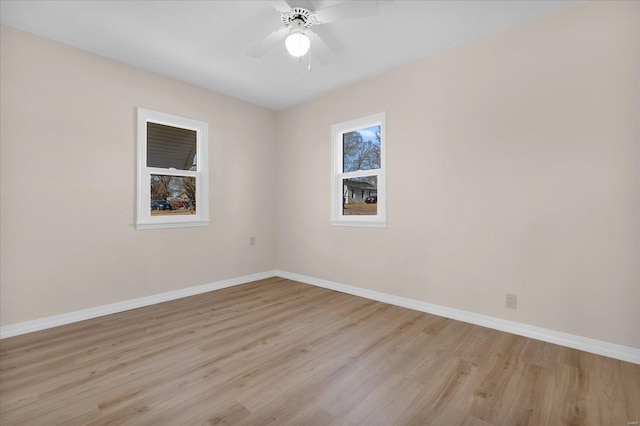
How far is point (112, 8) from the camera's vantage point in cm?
229

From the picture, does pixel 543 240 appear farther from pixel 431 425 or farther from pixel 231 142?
pixel 231 142

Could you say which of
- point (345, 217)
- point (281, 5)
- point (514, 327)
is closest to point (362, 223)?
point (345, 217)

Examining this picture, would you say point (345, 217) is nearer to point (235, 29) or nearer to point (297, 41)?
point (297, 41)

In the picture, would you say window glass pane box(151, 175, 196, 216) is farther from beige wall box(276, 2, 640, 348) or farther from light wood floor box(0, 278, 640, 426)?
beige wall box(276, 2, 640, 348)

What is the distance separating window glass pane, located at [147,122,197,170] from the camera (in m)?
3.40

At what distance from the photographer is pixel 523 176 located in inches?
98.1

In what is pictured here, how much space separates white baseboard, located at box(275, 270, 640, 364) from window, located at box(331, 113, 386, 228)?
86 cm

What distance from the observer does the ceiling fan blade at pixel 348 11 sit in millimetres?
1913

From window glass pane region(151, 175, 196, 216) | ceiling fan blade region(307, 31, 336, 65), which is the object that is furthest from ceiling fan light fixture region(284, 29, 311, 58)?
window glass pane region(151, 175, 196, 216)

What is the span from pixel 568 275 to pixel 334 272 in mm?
2452

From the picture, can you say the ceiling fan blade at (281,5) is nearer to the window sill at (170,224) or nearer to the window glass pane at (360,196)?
the window glass pane at (360,196)

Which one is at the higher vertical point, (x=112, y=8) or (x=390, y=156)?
(x=112, y=8)

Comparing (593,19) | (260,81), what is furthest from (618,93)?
(260,81)

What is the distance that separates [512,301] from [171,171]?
12.7ft
